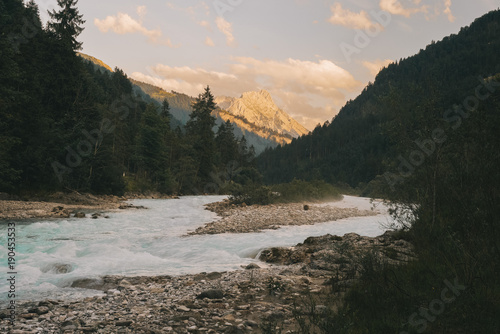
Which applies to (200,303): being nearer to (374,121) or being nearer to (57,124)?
(57,124)

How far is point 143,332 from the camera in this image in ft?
15.5

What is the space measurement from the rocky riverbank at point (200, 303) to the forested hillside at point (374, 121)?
72.1 metres

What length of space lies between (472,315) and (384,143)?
121378 millimetres

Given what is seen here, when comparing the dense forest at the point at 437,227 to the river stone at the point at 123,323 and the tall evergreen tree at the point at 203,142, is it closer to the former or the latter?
the river stone at the point at 123,323

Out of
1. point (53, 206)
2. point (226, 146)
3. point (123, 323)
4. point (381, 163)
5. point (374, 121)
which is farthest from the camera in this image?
point (374, 121)

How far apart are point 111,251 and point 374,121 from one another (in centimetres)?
14607

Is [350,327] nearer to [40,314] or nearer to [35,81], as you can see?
[40,314]

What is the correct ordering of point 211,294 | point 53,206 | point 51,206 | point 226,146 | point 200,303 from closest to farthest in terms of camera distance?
point 200,303 → point 211,294 → point 51,206 → point 53,206 → point 226,146

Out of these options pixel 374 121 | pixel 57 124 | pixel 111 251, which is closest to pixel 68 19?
pixel 57 124

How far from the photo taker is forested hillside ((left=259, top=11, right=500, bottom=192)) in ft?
351

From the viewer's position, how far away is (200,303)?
6.08 m

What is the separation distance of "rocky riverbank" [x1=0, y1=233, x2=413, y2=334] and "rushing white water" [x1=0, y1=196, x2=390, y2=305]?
3.09 ft

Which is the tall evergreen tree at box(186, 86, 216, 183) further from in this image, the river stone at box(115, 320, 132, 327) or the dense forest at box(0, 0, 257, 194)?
the river stone at box(115, 320, 132, 327)

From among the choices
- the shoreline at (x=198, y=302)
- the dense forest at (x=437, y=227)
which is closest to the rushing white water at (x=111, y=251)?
the shoreline at (x=198, y=302)
